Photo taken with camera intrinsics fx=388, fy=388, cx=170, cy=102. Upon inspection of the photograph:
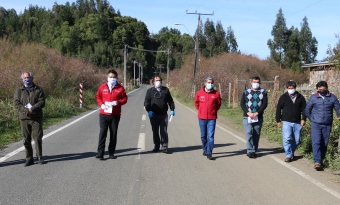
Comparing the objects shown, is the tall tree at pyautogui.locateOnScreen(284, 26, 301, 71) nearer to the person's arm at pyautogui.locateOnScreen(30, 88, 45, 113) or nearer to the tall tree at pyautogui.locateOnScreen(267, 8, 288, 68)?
the tall tree at pyautogui.locateOnScreen(267, 8, 288, 68)

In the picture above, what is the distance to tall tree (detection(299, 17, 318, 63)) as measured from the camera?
55.4 metres

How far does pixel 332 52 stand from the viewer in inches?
515

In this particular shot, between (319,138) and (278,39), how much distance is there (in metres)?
49.8

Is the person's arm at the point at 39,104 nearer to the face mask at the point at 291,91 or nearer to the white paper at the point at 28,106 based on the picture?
the white paper at the point at 28,106

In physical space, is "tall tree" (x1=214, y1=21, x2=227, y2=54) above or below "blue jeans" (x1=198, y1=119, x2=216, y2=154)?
above

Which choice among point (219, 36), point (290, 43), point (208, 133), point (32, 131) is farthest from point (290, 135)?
point (219, 36)

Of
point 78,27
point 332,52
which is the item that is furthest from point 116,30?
point 332,52

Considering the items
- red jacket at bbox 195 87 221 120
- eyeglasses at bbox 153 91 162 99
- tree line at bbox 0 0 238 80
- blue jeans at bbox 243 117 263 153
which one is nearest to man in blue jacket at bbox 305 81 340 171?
blue jeans at bbox 243 117 263 153

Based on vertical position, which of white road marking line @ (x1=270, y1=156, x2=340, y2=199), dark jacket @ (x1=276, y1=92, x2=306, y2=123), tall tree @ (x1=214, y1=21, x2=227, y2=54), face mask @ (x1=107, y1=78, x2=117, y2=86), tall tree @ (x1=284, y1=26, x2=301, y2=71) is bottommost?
white road marking line @ (x1=270, y1=156, x2=340, y2=199)

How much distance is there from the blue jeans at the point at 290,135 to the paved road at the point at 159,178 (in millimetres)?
324

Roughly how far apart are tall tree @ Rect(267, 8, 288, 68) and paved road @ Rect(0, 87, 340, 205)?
47.1 m

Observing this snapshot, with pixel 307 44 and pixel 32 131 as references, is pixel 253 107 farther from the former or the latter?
pixel 307 44

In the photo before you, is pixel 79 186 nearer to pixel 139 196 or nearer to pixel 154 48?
pixel 139 196

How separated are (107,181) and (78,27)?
311ft
